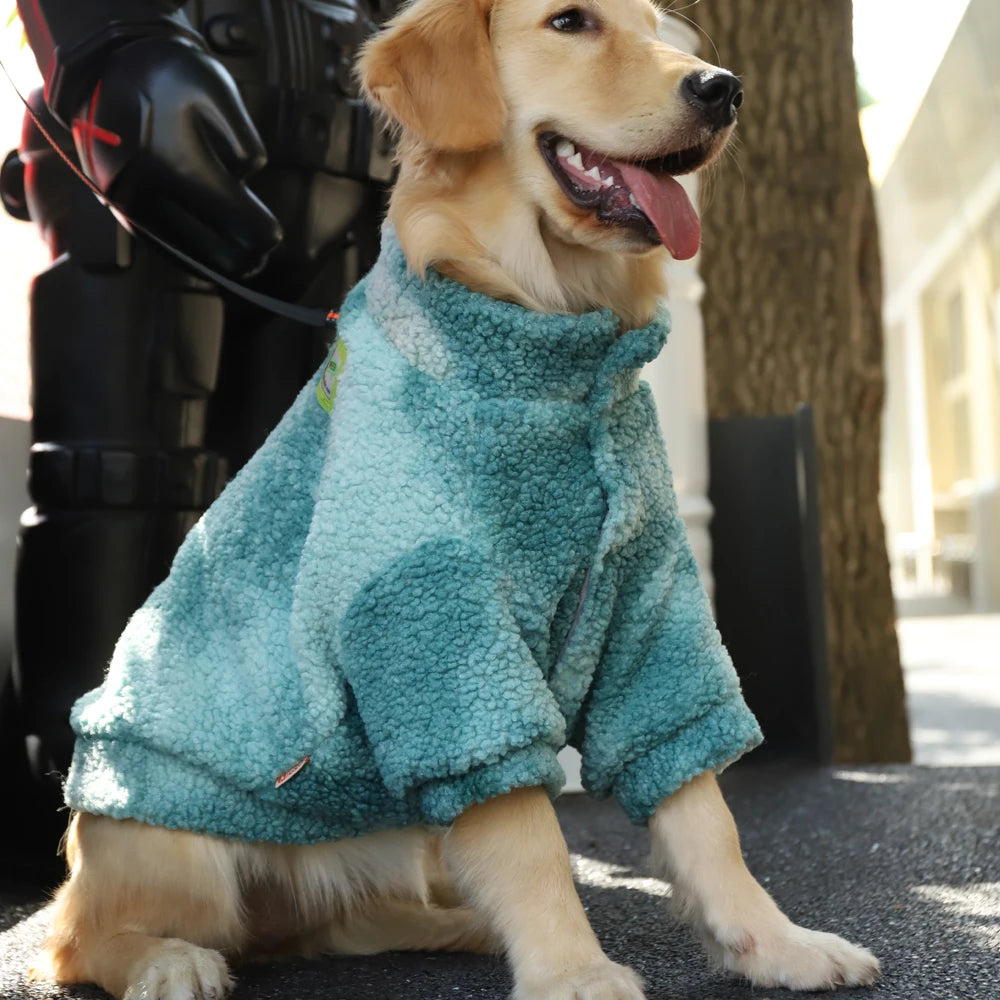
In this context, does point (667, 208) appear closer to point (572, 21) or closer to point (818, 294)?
point (572, 21)

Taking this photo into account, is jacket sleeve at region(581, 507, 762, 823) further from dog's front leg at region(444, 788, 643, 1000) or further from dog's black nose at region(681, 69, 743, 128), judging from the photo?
dog's black nose at region(681, 69, 743, 128)

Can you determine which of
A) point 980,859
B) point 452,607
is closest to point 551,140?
point 452,607

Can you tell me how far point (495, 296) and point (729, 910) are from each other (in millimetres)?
792

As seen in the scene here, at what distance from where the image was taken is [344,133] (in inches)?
88.4

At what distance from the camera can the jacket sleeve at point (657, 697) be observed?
4.97ft

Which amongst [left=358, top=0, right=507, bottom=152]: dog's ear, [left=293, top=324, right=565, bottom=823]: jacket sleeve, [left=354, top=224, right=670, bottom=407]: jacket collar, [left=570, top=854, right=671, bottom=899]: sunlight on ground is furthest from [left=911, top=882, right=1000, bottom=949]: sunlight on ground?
[left=358, top=0, right=507, bottom=152]: dog's ear

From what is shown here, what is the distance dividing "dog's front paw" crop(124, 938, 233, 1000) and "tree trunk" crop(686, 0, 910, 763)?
253cm

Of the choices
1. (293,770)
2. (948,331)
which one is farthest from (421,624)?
(948,331)

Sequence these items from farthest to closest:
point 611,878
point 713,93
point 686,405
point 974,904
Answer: point 686,405 → point 611,878 → point 974,904 → point 713,93

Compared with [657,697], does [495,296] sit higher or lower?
higher

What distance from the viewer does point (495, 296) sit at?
1597mm

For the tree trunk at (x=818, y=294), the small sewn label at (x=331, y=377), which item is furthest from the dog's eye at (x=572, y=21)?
the tree trunk at (x=818, y=294)

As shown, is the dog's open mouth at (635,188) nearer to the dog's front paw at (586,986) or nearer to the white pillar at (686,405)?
the dog's front paw at (586,986)

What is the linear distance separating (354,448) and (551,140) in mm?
507
